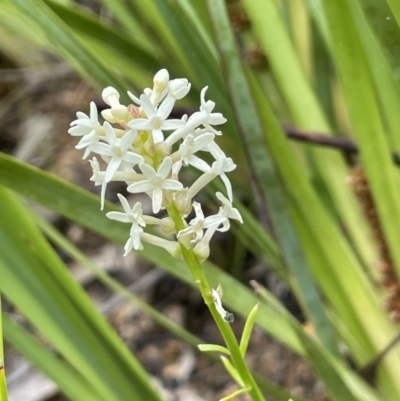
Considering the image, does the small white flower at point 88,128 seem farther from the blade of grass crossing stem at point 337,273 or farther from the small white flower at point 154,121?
the blade of grass crossing stem at point 337,273

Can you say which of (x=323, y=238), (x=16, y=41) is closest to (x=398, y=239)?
(x=323, y=238)

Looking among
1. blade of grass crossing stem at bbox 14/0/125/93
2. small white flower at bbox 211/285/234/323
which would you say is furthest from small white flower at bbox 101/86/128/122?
blade of grass crossing stem at bbox 14/0/125/93

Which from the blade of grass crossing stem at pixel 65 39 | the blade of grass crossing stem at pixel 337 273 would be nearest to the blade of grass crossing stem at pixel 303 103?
the blade of grass crossing stem at pixel 337 273

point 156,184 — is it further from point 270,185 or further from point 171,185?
point 270,185

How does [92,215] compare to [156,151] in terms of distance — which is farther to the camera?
[92,215]

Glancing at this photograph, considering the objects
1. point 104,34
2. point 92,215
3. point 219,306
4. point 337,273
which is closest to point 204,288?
point 219,306

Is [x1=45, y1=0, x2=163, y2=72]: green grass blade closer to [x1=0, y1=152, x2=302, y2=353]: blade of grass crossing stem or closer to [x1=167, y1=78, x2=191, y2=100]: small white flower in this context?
[x1=0, y1=152, x2=302, y2=353]: blade of grass crossing stem

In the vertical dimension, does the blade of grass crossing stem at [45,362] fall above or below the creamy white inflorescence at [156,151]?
below
